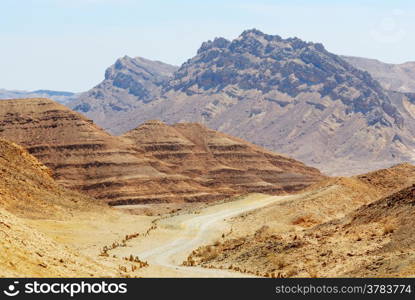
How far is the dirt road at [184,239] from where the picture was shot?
128ft

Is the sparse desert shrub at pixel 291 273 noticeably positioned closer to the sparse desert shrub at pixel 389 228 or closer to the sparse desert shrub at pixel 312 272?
the sparse desert shrub at pixel 312 272

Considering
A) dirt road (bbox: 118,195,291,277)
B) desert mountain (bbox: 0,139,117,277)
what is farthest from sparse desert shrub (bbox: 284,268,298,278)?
desert mountain (bbox: 0,139,117,277)

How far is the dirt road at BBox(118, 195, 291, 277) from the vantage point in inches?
1537

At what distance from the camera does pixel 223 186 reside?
18612cm

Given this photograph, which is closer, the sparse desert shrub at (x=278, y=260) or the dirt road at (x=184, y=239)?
the dirt road at (x=184, y=239)

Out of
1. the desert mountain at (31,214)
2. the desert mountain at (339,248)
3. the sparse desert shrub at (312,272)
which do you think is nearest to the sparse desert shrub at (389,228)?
the desert mountain at (339,248)

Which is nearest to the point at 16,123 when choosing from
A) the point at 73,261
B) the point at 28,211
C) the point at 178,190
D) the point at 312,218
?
the point at 178,190

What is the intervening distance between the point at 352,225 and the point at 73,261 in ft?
66.3

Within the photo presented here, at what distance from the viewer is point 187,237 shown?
6147 centimetres

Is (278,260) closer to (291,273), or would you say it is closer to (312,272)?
(291,273)

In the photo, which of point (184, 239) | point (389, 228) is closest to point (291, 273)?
point (389, 228)

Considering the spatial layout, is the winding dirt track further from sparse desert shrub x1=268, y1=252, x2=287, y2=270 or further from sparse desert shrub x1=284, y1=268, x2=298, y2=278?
sparse desert shrub x1=268, y1=252, x2=287, y2=270

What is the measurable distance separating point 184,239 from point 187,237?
1.42 metres

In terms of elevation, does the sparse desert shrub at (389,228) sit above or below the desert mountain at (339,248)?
above
